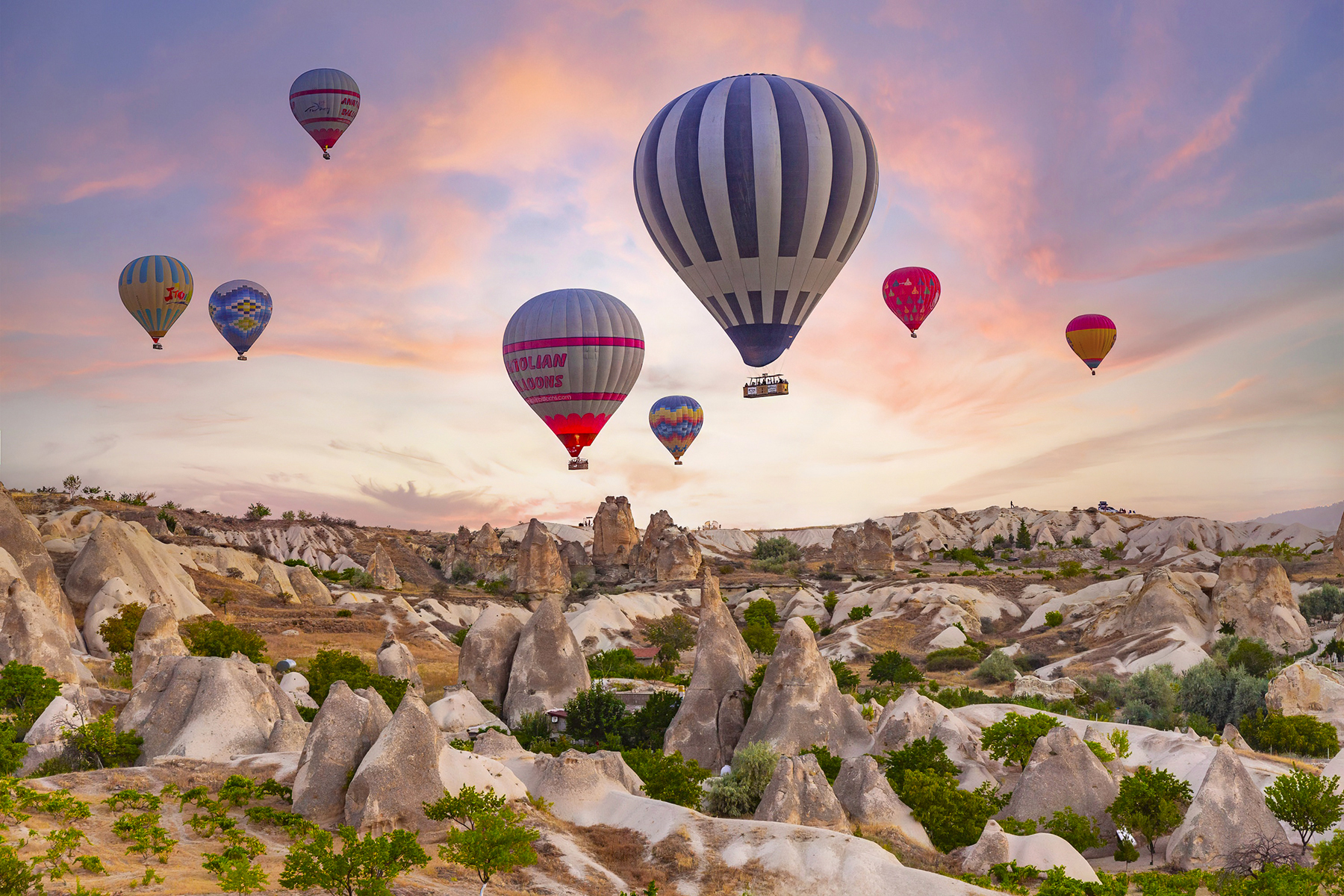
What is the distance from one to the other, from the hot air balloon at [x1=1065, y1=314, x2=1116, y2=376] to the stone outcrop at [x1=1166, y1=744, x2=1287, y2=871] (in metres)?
61.0

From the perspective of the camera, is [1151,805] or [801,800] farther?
[1151,805]

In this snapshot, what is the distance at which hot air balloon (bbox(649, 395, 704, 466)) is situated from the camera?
90.1m

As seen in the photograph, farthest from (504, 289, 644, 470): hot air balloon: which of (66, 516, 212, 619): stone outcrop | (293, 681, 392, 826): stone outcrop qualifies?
(293, 681, 392, 826): stone outcrop

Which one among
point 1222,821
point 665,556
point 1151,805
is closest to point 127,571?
point 1151,805

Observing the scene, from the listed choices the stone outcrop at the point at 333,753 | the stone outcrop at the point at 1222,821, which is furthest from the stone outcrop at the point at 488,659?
the stone outcrop at the point at 1222,821

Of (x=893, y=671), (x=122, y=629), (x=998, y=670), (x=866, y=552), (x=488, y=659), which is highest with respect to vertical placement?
(x=866, y=552)

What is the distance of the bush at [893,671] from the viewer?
51.5 m

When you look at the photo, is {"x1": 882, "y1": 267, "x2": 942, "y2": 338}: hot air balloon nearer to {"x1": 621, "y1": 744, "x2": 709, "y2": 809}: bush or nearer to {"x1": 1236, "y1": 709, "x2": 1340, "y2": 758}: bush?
{"x1": 1236, "y1": 709, "x2": 1340, "y2": 758}: bush

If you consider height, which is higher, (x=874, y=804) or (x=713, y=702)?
(x=713, y=702)

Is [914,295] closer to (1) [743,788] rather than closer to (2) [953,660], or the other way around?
(2) [953,660]

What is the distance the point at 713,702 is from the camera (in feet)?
108

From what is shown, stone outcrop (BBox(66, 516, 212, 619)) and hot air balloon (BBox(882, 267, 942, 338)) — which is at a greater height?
hot air balloon (BBox(882, 267, 942, 338))

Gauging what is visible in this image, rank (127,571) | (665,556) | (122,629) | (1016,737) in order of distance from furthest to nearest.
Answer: (665,556) < (127,571) < (122,629) < (1016,737)

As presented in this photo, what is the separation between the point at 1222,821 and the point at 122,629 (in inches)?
1706
